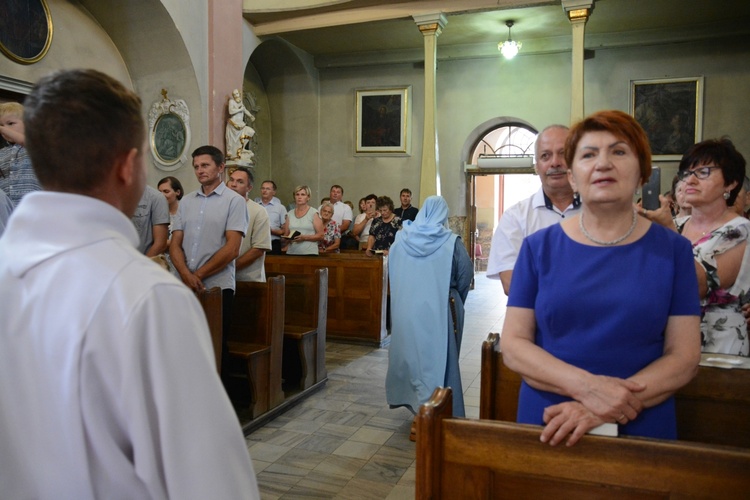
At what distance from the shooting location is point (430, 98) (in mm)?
9812

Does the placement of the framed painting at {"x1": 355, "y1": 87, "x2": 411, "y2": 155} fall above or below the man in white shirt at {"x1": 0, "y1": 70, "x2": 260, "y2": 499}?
above

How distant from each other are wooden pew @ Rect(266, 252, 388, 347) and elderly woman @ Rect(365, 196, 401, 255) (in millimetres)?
825

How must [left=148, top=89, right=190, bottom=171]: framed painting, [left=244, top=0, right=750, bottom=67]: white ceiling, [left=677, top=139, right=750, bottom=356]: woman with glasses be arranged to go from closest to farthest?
1. [left=677, top=139, right=750, bottom=356]: woman with glasses
2. [left=148, top=89, right=190, bottom=171]: framed painting
3. [left=244, top=0, right=750, bottom=67]: white ceiling

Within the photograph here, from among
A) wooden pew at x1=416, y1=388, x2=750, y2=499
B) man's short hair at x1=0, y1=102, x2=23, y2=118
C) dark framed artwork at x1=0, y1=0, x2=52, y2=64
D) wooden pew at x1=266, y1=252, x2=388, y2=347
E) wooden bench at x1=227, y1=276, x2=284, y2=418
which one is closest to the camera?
wooden pew at x1=416, y1=388, x2=750, y2=499

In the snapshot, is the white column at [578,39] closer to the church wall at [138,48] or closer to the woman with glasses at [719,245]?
the church wall at [138,48]

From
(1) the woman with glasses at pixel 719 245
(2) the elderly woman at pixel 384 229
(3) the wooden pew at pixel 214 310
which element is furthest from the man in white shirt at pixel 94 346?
(2) the elderly woman at pixel 384 229

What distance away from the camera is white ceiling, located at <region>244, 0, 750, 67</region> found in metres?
9.63

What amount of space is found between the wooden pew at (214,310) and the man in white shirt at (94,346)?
2610 mm

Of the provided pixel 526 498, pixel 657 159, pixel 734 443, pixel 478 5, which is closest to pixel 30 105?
pixel 526 498

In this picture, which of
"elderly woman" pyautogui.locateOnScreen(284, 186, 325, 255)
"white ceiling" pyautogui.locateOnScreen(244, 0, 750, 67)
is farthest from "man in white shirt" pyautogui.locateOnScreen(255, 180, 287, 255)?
"white ceiling" pyautogui.locateOnScreen(244, 0, 750, 67)

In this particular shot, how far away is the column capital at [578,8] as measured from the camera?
8.82m

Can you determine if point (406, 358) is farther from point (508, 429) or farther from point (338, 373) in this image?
point (508, 429)

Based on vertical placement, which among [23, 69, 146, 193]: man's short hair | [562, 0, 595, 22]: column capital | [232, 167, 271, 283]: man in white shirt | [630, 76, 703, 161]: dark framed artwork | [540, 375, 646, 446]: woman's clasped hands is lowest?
[540, 375, 646, 446]: woman's clasped hands

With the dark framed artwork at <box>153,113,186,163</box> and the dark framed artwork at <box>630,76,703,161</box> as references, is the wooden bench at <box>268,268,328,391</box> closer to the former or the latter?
the dark framed artwork at <box>153,113,186,163</box>
